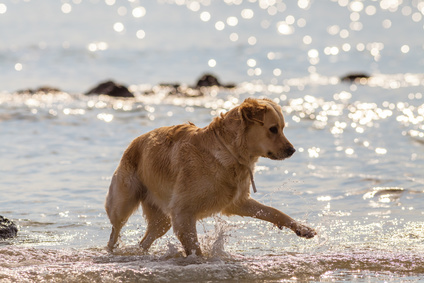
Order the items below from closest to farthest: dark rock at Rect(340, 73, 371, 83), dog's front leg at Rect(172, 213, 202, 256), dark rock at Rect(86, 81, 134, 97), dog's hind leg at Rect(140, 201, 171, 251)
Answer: dog's front leg at Rect(172, 213, 202, 256), dog's hind leg at Rect(140, 201, 171, 251), dark rock at Rect(86, 81, 134, 97), dark rock at Rect(340, 73, 371, 83)

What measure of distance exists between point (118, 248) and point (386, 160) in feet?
19.1

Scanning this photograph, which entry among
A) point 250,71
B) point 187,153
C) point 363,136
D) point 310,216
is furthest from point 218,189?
point 250,71

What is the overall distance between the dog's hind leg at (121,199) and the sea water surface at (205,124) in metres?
0.40

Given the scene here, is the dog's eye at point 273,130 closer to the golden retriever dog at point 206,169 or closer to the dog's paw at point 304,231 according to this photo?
the golden retriever dog at point 206,169

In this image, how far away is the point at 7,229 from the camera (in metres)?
7.37

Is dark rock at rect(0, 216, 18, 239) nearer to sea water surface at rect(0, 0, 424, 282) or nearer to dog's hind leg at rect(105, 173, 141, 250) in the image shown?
sea water surface at rect(0, 0, 424, 282)

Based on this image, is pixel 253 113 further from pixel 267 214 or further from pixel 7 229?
pixel 7 229

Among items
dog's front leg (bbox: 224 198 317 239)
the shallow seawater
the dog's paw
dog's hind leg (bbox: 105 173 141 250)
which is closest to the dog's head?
dog's front leg (bbox: 224 198 317 239)

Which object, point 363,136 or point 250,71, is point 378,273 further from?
point 250,71

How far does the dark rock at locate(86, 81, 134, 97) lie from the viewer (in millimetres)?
19406

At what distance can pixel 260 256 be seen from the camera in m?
6.73

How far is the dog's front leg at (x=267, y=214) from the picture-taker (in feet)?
20.9

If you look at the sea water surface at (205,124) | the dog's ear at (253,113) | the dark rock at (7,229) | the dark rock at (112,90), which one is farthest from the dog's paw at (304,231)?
the dark rock at (112,90)

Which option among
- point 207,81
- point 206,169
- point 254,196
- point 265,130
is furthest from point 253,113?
point 207,81
